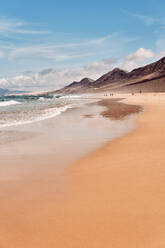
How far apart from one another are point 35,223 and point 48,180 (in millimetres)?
1793

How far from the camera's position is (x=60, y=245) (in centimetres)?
300

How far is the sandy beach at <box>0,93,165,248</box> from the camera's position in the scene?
122 inches

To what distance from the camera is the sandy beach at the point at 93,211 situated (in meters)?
3.09

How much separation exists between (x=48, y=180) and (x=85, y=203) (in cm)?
146

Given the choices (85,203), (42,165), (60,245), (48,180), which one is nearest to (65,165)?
(42,165)

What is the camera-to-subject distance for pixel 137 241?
3018mm

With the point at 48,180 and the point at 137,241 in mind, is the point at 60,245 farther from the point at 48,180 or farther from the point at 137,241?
the point at 48,180

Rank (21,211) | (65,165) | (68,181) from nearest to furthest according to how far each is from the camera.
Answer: (21,211), (68,181), (65,165)

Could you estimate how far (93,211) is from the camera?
380cm

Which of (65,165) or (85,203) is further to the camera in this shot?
(65,165)

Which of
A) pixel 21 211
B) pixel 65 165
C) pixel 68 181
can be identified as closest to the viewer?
pixel 21 211

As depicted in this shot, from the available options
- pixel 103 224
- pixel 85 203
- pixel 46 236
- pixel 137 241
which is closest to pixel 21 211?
pixel 46 236

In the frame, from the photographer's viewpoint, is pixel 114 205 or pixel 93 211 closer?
pixel 93 211

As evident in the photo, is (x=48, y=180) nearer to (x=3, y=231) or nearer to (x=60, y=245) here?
(x=3, y=231)
